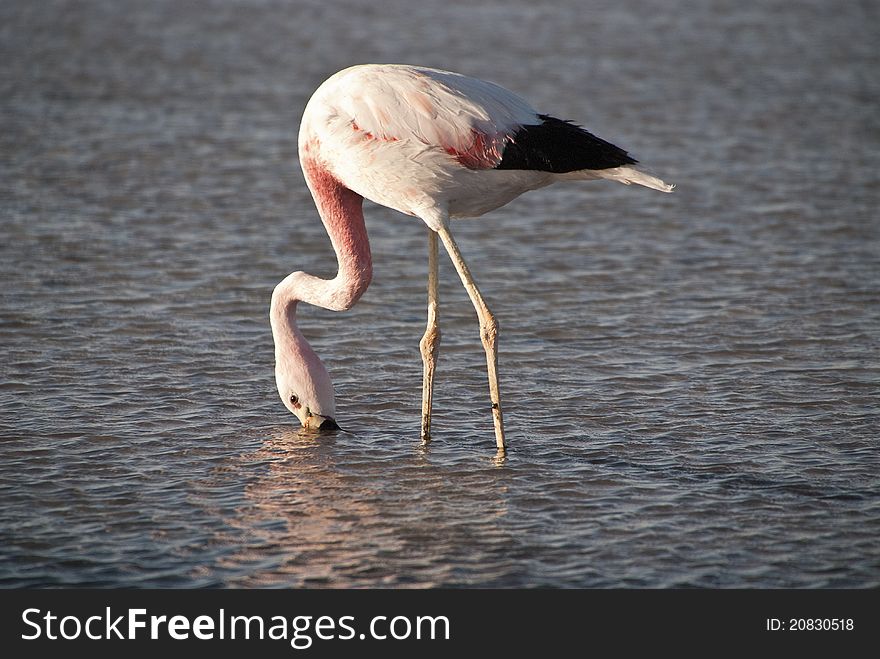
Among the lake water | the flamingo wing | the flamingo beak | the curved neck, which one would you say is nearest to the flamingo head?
the flamingo beak

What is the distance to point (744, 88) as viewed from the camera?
19.3 meters

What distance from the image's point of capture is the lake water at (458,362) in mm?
6426

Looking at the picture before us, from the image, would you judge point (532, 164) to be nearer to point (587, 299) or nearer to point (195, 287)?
point (587, 299)

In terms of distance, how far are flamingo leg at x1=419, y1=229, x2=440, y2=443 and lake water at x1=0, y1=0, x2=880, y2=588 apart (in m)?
0.21

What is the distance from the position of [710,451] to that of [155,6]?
24.2 metres

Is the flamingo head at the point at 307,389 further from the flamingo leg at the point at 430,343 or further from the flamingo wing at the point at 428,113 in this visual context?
the flamingo wing at the point at 428,113

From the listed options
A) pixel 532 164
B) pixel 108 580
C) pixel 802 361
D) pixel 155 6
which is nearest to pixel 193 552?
pixel 108 580

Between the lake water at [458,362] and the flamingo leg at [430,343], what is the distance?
210 millimetres

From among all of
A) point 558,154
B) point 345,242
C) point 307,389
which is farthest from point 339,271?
point 558,154

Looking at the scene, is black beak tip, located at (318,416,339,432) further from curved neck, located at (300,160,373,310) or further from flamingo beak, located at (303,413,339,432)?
curved neck, located at (300,160,373,310)

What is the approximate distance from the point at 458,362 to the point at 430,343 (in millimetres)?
1273

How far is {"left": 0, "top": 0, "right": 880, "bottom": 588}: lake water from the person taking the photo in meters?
6.43

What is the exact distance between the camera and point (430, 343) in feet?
26.6

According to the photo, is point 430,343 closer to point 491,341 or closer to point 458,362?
point 491,341
